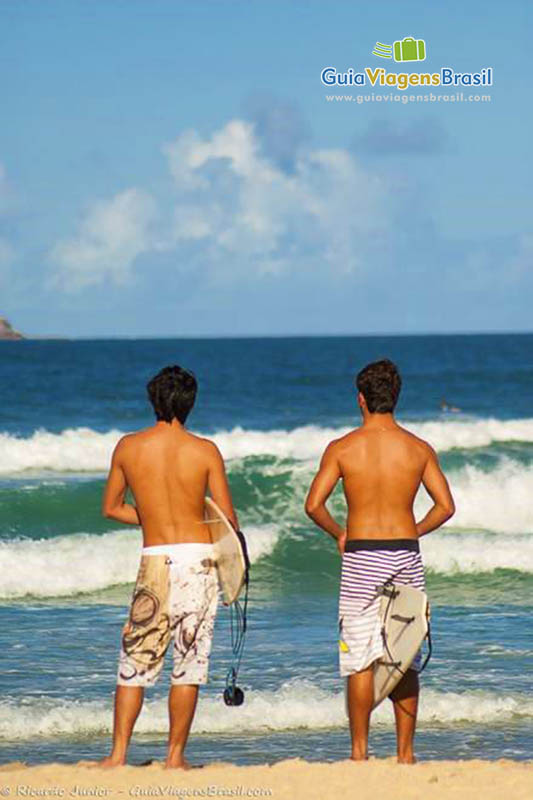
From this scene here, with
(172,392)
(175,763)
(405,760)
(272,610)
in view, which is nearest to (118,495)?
(172,392)

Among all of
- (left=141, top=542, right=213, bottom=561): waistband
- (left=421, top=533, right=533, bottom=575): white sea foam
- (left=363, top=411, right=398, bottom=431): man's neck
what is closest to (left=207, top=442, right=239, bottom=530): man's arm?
(left=141, top=542, right=213, bottom=561): waistband

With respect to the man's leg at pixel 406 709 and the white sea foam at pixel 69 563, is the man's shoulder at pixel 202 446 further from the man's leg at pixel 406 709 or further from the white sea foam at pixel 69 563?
the white sea foam at pixel 69 563

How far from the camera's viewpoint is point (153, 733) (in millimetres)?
8578

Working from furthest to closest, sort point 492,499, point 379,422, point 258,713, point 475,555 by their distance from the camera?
1. point 492,499
2. point 475,555
3. point 258,713
4. point 379,422

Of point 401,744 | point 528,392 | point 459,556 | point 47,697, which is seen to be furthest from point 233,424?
point 401,744

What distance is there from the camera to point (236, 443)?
27938mm

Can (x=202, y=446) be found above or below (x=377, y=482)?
above

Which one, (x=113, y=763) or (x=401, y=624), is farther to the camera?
(x=113, y=763)

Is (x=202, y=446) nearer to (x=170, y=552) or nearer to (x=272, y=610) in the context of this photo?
(x=170, y=552)

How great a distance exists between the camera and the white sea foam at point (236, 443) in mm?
25938

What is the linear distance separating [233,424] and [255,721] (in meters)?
30.7

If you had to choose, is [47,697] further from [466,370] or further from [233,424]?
[466,370]

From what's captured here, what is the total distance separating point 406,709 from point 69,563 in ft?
29.9

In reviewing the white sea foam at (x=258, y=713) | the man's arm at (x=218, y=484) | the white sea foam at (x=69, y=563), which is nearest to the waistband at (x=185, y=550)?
the man's arm at (x=218, y=484)
